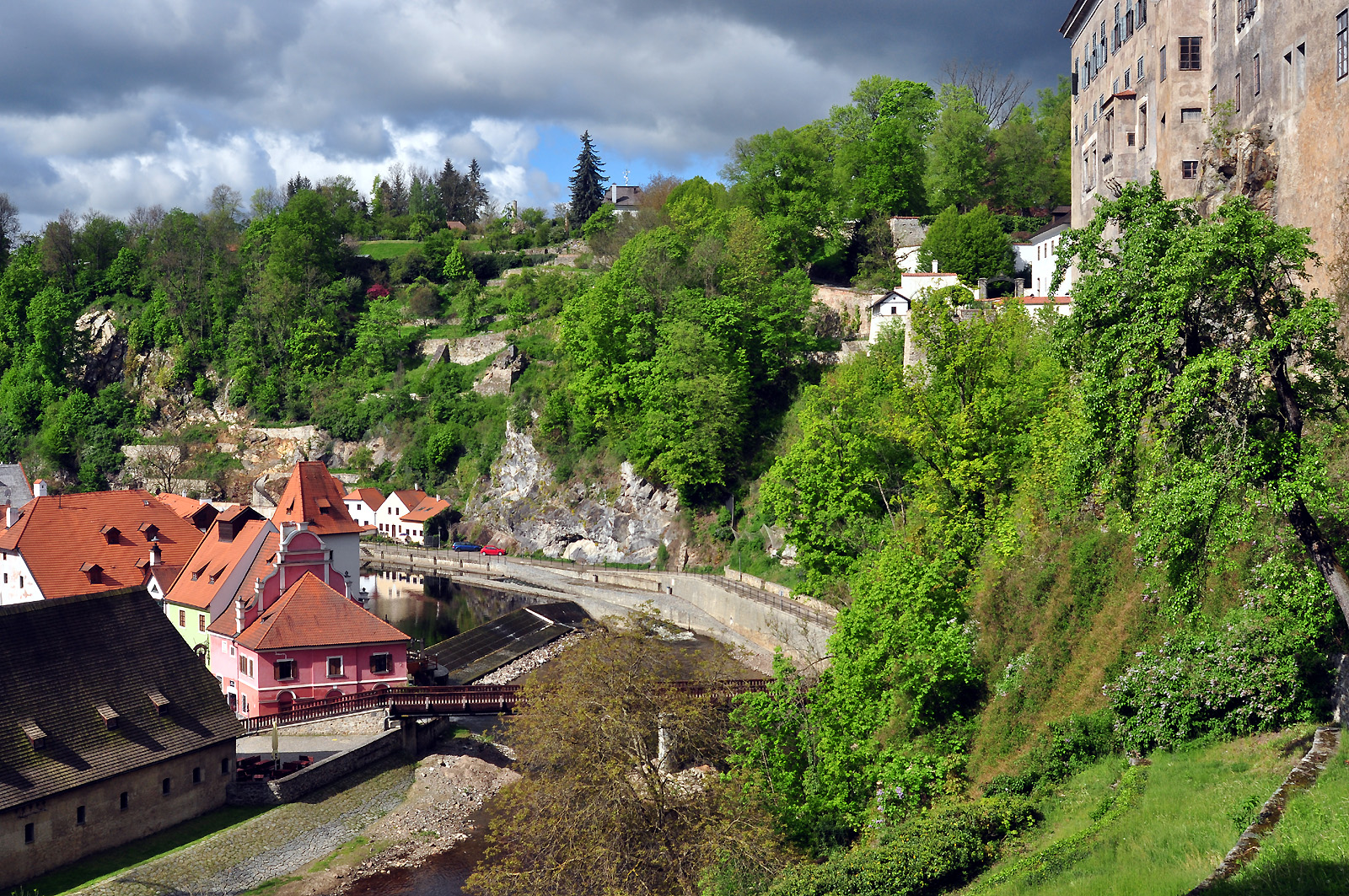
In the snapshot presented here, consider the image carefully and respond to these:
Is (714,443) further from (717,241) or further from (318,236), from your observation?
(318,236)

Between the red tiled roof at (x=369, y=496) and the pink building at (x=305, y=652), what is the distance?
40385mm

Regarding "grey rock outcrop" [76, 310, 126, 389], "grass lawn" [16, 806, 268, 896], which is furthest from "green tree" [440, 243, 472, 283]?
"grass lawn" [16, 806, 268, 896]

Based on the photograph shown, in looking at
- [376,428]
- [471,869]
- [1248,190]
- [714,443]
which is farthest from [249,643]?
[376,428]

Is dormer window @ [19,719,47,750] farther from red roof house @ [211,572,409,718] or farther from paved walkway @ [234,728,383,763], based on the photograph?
red roof house @ [211,572,409,718]

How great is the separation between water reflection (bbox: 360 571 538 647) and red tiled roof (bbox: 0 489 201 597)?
9716mm

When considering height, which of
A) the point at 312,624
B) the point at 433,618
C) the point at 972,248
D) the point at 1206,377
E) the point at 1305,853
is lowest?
the point at 433,618

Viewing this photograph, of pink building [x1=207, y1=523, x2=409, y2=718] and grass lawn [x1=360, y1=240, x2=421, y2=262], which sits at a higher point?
grass lawn [x1=360, y1=240, x2=421, y2=262]

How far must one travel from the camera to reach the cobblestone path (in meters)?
20.7

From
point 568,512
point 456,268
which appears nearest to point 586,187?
point 456,268

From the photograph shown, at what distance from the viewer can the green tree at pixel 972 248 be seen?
173 ft

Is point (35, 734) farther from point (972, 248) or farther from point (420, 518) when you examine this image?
point (420, 518)

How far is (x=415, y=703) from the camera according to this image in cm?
2977

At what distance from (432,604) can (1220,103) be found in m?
41.7

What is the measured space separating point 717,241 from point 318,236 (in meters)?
51.4
